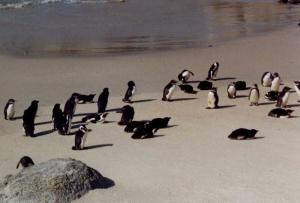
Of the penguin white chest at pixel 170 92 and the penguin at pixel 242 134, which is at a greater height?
the penguin white chest at pixel 170 92

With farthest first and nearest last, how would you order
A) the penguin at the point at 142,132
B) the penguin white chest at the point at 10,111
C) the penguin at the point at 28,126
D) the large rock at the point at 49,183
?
the penguin white chest at the point at 10,111, the penguin at the point at 28,126, the penguin at the point at 142,132, the large rock at the point at 49,183

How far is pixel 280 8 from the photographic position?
3312 cm

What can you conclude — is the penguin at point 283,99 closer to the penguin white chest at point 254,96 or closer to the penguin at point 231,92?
the penguin white chest at point 254,96

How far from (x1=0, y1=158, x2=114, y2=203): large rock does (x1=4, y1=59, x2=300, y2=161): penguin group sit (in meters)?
1.54

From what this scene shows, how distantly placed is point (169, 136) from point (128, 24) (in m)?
17.4

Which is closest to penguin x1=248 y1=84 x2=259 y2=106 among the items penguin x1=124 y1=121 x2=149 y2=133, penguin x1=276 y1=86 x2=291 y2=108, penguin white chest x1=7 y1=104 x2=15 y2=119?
penguin x1=276 y1=86 x2=291 y2=108

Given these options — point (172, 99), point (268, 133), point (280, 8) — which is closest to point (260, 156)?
point (268, 133)

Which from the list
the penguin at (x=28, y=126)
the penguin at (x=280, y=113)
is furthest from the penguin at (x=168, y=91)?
the penguin at (x=28, y=126)

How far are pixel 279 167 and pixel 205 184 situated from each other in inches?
48.8

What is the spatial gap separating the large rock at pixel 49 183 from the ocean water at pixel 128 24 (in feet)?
42.1

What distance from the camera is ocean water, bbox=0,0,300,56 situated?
2255 centimetres

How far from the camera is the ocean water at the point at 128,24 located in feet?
74.0

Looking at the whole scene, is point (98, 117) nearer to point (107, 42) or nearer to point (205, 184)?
point (205, 184)

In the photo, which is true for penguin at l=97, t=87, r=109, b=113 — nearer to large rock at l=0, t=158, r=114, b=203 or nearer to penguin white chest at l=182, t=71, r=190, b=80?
penguin white chest at l=182, t=71, r=190, b=80
